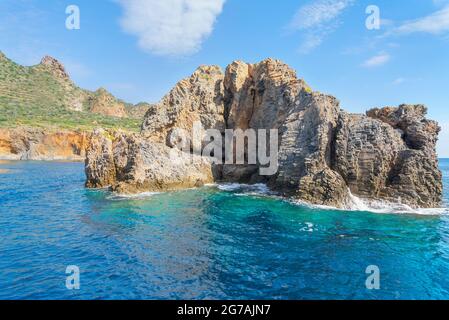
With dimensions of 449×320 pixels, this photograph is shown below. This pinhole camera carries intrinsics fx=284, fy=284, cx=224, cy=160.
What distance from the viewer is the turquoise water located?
11.7 meters

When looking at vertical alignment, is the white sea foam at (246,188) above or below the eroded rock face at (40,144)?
below

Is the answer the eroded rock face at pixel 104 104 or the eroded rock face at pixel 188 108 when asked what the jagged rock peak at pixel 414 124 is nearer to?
the eroded rock face at pixel 188 108

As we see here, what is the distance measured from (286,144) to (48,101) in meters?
137

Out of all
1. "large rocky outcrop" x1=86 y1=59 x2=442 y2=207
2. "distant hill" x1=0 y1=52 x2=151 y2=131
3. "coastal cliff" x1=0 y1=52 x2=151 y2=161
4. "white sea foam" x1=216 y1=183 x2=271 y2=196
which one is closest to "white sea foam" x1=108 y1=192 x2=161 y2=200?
"large rocky outcrop" x1=86 y1=59 x2=442 y2=207

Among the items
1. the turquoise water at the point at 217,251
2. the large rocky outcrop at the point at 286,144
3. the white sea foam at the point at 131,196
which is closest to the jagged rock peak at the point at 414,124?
the large rocky outcrop at the point at 286,144

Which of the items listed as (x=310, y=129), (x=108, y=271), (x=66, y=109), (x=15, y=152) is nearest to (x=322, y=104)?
(x=310, y=129)

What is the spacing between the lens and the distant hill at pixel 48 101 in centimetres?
10819

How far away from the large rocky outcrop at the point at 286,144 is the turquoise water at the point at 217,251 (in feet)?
14.9

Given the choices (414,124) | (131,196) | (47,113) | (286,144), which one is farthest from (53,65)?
(414,124)

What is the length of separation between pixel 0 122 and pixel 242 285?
114 metres

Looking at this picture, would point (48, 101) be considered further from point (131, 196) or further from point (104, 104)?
point (131, 196)

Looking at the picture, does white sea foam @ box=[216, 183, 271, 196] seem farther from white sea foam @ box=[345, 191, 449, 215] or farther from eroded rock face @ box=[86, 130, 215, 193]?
white sea foam @ box=[345, 191, 449, 215]

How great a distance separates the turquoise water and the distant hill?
313ft
